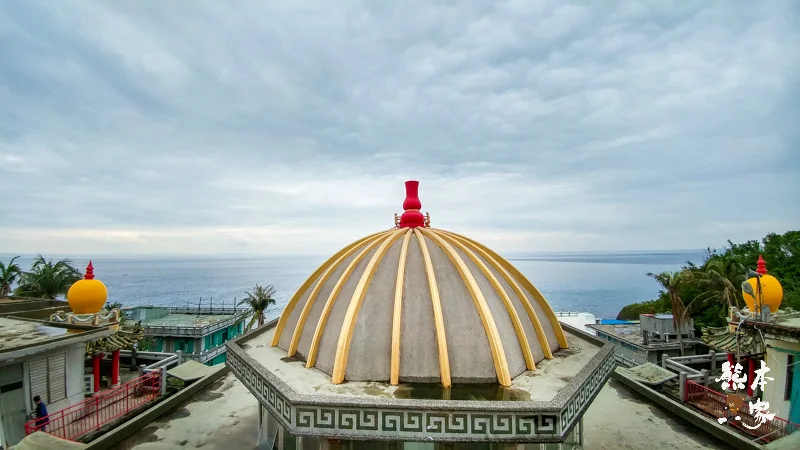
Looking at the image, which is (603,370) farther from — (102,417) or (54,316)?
(54,316)

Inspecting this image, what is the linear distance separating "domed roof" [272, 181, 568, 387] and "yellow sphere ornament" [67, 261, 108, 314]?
42.2 feet

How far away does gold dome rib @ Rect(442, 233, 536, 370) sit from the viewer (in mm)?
10266

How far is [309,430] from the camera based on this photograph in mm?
8094

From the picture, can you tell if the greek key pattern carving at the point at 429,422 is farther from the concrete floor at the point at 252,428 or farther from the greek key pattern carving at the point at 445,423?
the concrete floor at the point at 252,428

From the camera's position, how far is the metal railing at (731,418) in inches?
601

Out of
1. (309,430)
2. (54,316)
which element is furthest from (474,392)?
(54,316)

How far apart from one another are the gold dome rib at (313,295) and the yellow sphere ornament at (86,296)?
13.2 meters

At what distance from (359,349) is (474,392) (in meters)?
2.89

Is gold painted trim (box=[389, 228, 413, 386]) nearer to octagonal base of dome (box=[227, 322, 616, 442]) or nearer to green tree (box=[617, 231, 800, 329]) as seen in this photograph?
octagonal base of dome (box=[227, 322, 616, 442])

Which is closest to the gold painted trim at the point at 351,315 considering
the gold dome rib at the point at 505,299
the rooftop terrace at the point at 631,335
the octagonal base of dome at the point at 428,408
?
the octagonal base of dome at the point at 428,408

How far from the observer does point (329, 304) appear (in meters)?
11.2

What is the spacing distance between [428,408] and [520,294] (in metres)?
5.49

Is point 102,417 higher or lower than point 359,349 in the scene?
lower

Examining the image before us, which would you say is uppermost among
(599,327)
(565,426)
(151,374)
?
(565,426)
